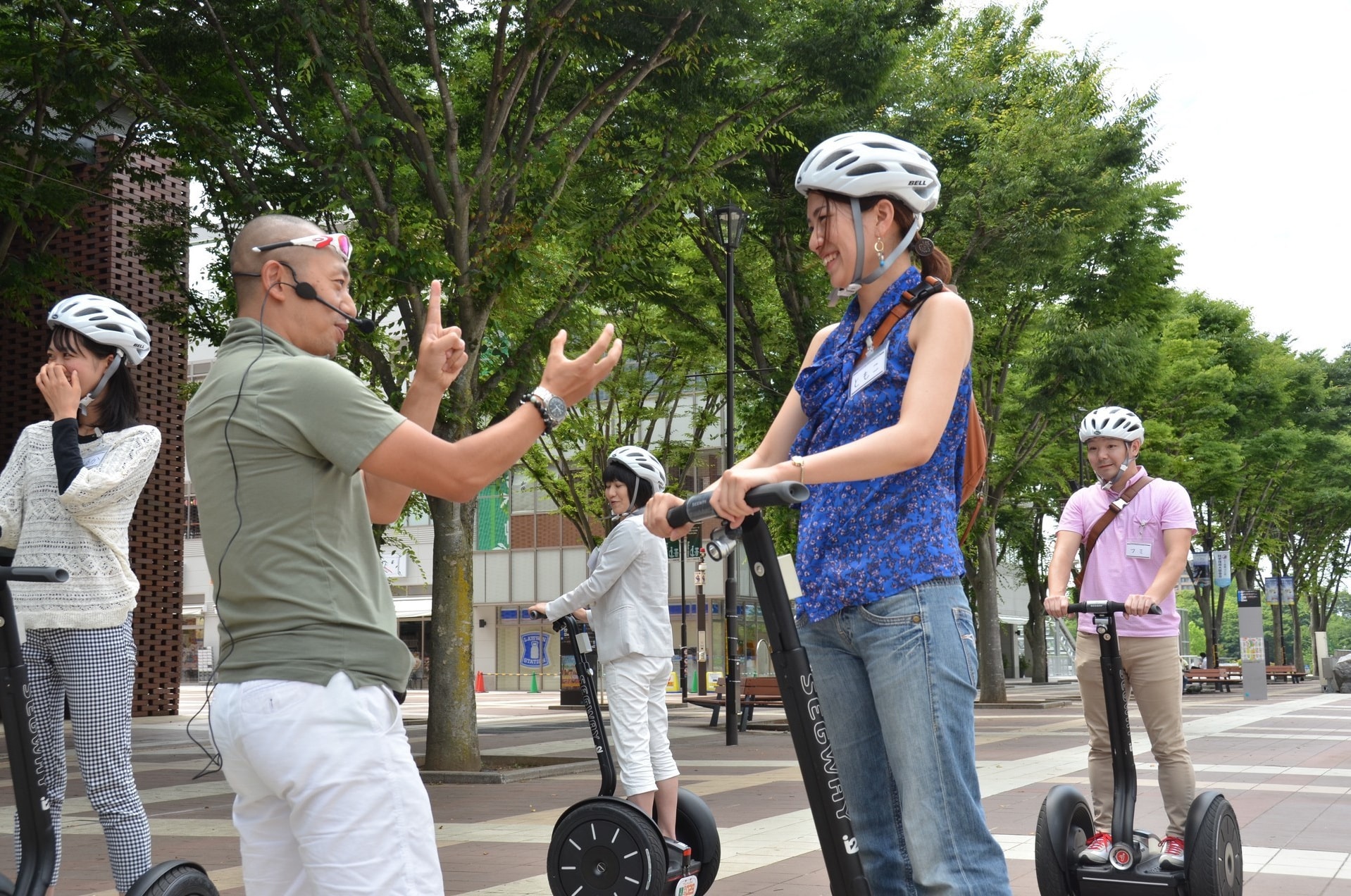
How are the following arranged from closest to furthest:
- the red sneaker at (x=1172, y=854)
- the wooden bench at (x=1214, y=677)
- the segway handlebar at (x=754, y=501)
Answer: the segway handlebar at (x=754, y=501) → the red sneaker at (x=1172, y=854) → the wooden bench at (x=1214, y=677)

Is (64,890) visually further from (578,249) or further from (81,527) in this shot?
(578,249)

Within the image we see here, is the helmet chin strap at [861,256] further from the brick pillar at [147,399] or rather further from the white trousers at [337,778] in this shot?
the brick pillar at [147,399]

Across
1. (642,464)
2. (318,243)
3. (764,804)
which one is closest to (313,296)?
(318,243)

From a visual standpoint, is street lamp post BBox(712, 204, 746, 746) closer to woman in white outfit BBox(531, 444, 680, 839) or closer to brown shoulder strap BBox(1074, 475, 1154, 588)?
woman in white outfit BBox(531, 444, 680, 839)

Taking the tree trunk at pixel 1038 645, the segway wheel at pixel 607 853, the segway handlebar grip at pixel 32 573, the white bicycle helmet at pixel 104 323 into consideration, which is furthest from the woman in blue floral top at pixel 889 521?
the tree trunk at pixel 1038 645

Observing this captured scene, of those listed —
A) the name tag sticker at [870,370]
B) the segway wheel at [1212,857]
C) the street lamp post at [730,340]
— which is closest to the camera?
the name tag sticker at [870,370]

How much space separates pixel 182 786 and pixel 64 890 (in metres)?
5.54

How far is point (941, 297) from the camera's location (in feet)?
8.95

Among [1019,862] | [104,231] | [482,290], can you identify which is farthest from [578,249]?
[104,231]

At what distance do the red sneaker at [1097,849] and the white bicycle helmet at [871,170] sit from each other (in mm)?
Answer: 3534

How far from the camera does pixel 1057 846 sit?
5426 mm

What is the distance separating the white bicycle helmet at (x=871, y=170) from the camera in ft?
9.18

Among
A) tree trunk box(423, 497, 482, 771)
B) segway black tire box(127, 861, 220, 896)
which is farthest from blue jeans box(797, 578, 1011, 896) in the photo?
tree trunk box(423, 497, 482, 771)

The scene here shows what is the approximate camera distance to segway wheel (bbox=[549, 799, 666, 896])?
17.9 ft
